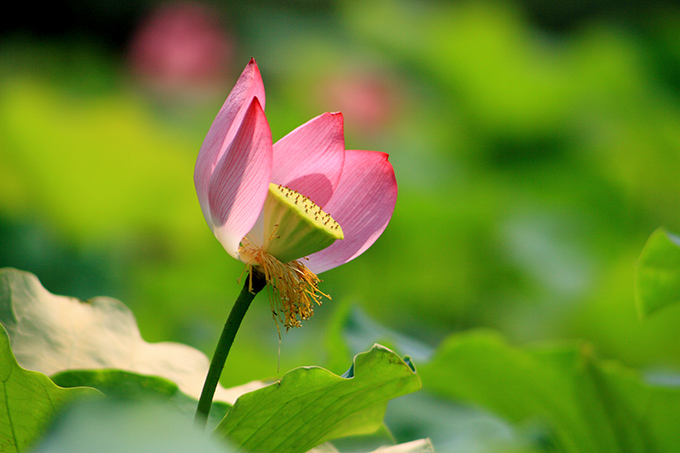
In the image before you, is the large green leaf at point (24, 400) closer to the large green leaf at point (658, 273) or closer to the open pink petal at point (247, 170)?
the open pink petal at point (247, 170)

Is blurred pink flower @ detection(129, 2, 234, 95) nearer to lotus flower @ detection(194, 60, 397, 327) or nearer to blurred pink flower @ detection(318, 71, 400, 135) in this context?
blurred pink flower @ detection(318, 71, 400, 135)

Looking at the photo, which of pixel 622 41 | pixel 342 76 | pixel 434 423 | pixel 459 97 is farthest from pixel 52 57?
pixel 434 423

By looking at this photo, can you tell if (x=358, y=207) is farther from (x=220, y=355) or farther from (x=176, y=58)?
(x=176, y=58)

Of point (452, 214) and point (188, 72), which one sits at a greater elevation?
point (188, 72)

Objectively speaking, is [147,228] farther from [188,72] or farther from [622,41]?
[622,41]

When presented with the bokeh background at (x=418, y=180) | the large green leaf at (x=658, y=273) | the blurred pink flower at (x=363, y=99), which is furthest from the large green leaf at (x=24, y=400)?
the blurred pink flower at (x=363, y=99)

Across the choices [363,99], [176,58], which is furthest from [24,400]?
[176,58]

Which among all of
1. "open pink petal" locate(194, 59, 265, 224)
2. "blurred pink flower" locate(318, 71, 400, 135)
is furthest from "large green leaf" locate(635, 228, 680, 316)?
"blurred pink flower" locate(318, 71, 400, 135)
